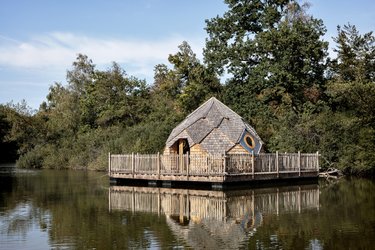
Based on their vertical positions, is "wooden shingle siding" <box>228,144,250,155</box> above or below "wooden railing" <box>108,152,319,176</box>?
above

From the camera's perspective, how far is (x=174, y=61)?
161 feet

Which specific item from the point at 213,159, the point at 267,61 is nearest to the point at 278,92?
the point at 267,61

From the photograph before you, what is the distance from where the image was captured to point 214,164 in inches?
1003

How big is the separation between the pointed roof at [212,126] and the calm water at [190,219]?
592 centimetres

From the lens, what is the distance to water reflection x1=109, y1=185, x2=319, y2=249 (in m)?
12.9

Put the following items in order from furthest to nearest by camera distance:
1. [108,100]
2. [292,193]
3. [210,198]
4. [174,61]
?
[108,100] < [174,61] < [292,193] < [210,198]

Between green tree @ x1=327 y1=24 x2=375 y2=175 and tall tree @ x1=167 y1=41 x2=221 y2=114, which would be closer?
green tree @ x1=327 y1=24 x2=375 y2=175

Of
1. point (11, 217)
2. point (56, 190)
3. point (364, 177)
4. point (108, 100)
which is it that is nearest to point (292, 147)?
point (364, 177)

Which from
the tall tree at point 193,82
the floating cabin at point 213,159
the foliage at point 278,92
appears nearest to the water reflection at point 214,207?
the floating cabin at point 213,159

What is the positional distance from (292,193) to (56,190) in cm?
1239

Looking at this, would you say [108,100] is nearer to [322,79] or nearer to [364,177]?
[322,79]

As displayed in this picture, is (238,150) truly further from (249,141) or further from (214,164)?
(214,164)

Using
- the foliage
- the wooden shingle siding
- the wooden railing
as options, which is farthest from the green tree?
the wooden shingle siding

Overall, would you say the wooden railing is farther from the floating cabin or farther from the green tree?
the green tree
